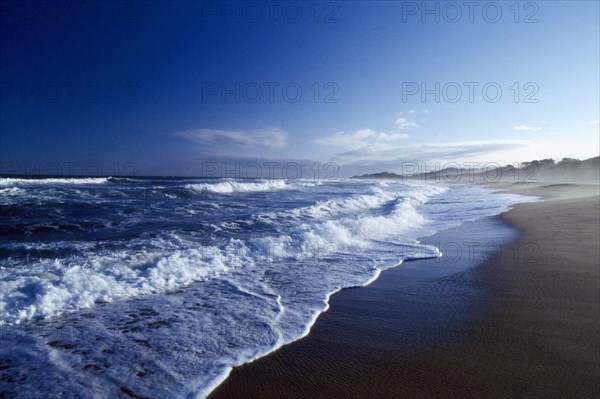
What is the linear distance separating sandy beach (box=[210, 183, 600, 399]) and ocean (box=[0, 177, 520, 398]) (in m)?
0.37

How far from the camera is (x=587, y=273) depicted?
5.24m

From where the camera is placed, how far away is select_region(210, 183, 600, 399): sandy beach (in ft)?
8.69

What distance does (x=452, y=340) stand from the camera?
3387 millimetres

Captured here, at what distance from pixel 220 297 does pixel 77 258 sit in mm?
3202

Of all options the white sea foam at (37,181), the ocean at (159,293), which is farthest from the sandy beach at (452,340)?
the white sea foam at (37,181)

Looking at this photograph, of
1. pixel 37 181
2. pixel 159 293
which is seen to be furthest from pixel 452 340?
pixel 37 181

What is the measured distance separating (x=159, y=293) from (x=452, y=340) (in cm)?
387

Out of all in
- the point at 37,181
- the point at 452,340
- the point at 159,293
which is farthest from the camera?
the point at 37,181

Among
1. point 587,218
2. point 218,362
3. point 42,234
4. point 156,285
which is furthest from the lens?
point 587,218

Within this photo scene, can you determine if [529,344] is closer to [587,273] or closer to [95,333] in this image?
[587,273]

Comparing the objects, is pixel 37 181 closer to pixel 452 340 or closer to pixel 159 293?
pixel 159 293

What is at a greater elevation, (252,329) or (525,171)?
(525,171)

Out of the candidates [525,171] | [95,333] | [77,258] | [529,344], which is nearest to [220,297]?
[95,333]

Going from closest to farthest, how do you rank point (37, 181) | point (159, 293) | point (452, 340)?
point (452, 340)
point (159, 293)
point (37, 181)
